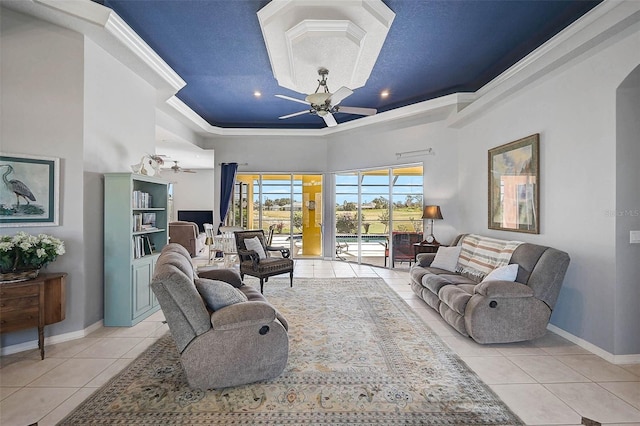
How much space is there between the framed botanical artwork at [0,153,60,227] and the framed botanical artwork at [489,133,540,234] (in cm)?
525

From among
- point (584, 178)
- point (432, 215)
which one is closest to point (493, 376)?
point (584, 178)

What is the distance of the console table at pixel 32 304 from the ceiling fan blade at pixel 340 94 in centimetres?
338

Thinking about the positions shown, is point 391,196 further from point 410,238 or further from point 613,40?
point 613,40

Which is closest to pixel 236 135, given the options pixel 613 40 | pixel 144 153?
pixel 144 153

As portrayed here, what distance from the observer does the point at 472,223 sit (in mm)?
5051

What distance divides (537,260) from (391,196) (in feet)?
12.2

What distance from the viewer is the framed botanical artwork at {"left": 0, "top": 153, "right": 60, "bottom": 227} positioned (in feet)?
9.02

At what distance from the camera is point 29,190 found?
2.85m

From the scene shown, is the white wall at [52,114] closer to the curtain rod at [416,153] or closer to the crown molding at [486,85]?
the crown molding at [486,85]

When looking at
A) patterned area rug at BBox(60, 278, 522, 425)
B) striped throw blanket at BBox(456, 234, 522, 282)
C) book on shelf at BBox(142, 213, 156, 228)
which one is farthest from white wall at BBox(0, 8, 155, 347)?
striped throw blanket at BBox(456, 234, 522, 282)

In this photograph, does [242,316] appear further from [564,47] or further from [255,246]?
[564,47]

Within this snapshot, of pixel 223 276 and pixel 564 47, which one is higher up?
pixel 564 47

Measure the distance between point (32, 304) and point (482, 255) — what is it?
15.7ft

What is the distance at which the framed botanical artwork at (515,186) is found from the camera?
3.62 metres
